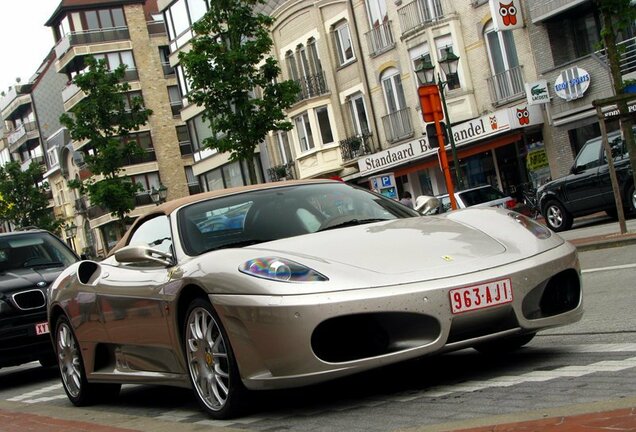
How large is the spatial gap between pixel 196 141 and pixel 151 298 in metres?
52.9

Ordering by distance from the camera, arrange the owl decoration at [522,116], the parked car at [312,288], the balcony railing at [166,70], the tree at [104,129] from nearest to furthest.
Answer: the parked car at [312,288] < the owl decoration at [522,116] < the tree at [104,129] < the balcony railing at [166,70]

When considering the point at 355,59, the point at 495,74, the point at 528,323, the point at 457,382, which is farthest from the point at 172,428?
the point at 355,59

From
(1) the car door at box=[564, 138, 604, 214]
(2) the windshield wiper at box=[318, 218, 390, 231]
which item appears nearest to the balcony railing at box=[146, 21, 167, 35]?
(1) the car door at box=[564, 138, 604, 214]

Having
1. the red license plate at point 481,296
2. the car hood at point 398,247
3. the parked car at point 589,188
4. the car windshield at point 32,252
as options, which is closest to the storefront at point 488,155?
the parked car at point 589,188

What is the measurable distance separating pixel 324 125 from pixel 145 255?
39.4 metres

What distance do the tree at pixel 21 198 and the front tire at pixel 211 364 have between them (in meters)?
63.8

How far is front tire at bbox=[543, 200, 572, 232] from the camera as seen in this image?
22.2 m

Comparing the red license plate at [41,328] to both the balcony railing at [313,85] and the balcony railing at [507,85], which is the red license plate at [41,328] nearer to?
the balcony railing at [507,85]

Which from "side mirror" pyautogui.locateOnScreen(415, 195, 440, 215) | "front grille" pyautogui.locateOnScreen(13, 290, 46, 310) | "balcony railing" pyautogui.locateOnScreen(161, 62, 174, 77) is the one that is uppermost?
"balcony railing" pyautogui.locateOnScreen(161, 62, 174, 77)

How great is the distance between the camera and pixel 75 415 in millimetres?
7492

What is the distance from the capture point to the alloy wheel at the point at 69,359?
26.3 feet

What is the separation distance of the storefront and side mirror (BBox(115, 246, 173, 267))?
88.5ft

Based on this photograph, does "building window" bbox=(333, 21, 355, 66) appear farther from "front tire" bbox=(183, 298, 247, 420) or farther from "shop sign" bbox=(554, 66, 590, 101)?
"front tire" bbox=(183, 298, 247, 420)

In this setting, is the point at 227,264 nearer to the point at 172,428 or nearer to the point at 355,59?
the point at 172,428
